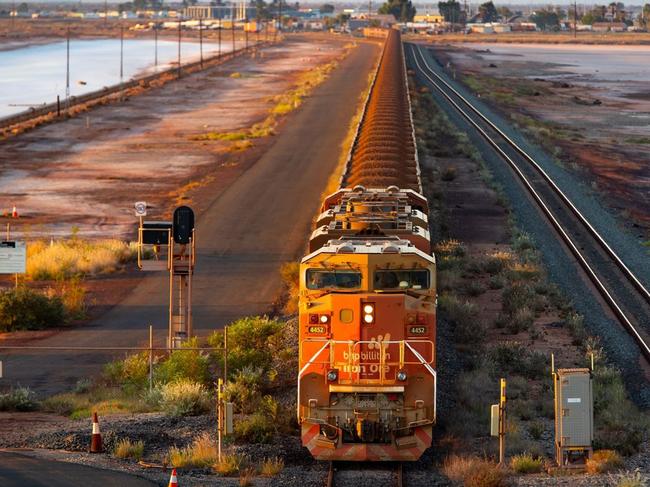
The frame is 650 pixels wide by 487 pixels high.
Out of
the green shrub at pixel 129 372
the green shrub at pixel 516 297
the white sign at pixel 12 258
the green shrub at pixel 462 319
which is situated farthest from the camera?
the green shrub at pixel 516 297

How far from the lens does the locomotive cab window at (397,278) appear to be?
744 inches

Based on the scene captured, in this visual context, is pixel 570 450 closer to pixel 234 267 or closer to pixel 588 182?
pixel 234 267

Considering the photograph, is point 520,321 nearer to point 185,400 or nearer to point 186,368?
point 186,368

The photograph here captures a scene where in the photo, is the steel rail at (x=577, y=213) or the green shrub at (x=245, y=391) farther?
the steel rail at (x=577, y=213)

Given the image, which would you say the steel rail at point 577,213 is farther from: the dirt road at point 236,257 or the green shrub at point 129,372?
the green shrub at point 129,372

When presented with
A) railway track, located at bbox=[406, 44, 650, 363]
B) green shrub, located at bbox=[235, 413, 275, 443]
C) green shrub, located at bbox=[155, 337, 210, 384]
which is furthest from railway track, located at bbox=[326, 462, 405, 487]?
railway track, located at bbox=[406, 44, 650, 363]

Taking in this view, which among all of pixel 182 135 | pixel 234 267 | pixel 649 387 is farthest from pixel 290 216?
pixel 182 135

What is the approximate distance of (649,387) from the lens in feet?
79.9

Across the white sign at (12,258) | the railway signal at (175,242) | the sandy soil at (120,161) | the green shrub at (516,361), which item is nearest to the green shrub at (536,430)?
the green shrub at (516,361)

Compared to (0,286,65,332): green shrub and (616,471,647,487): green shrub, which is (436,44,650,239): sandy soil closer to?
(0,286,65,332): green shrub

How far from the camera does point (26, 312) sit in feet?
103

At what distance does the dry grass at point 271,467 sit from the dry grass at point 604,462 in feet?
14.9

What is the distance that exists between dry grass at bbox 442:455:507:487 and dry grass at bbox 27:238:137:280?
21.3 meters

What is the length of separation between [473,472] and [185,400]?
614 centimetres
